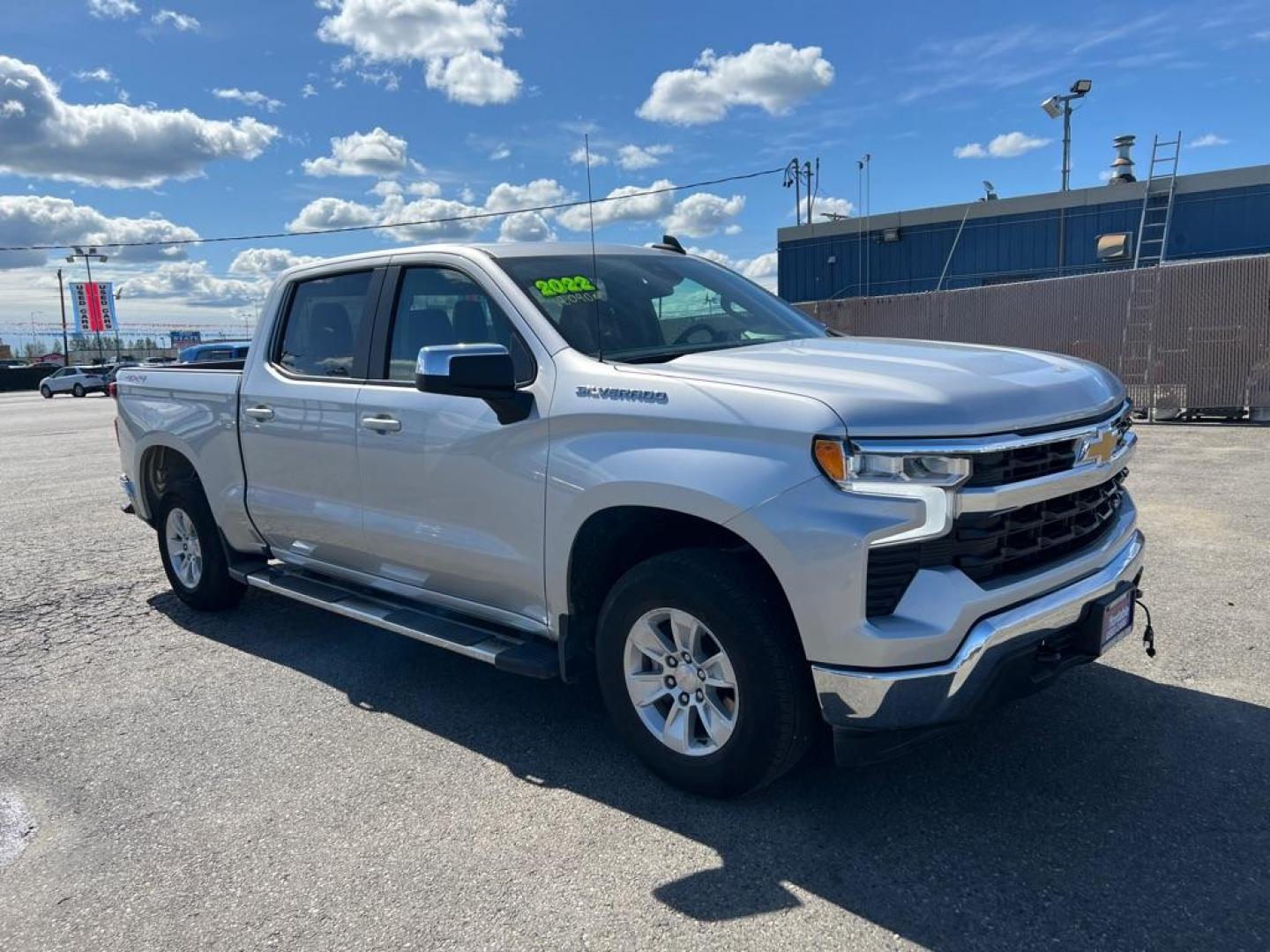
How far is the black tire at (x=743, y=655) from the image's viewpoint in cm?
287

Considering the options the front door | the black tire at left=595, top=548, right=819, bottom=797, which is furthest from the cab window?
the black tire at left=595, top=548, right=819, bottom=797

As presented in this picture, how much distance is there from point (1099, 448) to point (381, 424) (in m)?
2.81

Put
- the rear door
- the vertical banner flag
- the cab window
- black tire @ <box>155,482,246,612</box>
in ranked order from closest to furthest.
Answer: the cab window < the rear door < black tire @ <box>155,482,246,612</box> < the vertical banner flag

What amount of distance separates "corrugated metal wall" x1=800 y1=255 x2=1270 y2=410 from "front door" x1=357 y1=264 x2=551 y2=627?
9.13m

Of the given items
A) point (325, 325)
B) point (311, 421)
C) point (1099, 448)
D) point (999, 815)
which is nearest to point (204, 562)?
point (311, 421)

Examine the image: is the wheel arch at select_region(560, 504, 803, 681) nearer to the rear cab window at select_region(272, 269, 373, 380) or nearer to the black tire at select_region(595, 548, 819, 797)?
the black tire at select_region(595, 548, 819, 797)

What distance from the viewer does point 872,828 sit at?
3.03 meters

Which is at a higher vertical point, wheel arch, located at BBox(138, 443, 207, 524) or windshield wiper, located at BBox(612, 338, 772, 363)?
windshield wiper, located at BBox(612, 338, 772, 363)

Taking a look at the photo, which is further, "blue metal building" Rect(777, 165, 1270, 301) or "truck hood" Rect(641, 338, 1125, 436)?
"blue metal building" Rect(777, 165, 1270, 301)

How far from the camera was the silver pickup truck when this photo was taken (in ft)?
8.80

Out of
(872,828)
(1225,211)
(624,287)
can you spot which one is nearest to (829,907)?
(872,828)

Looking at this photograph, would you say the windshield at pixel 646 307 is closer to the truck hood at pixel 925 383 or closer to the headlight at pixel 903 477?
the truck hood at pixel 925 383

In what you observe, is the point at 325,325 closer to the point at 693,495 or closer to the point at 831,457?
the point at 693,495

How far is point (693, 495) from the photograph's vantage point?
295cm
